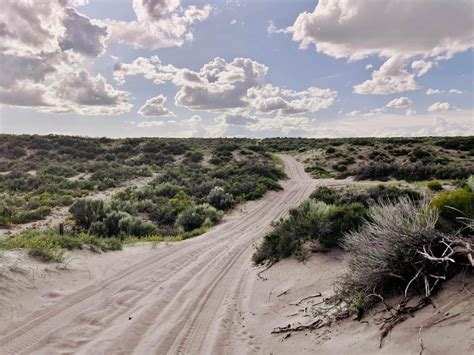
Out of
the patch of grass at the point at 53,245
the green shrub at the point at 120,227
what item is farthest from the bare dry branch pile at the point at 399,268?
the green shrub at the point at 120,227

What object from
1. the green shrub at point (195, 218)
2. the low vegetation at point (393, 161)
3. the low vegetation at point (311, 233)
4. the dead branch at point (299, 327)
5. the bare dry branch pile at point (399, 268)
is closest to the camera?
the bare dry branch pile at point (399, 268)

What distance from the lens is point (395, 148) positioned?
134 feet

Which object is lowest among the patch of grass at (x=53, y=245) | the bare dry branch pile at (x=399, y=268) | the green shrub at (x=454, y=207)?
the patch of grass at (x=53, y=245)

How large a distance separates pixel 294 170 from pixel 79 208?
2376 cm

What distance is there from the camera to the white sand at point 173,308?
4.12 m

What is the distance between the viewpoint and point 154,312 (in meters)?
6.00

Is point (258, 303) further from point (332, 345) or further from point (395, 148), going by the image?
point (395, 148)

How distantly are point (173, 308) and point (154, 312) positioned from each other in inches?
14.0

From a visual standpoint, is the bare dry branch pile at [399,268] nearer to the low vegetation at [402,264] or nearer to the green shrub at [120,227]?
the low vegetation at [402,264]

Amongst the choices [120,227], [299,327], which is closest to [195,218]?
[120,227]

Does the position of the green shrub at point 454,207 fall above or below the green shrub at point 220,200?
above

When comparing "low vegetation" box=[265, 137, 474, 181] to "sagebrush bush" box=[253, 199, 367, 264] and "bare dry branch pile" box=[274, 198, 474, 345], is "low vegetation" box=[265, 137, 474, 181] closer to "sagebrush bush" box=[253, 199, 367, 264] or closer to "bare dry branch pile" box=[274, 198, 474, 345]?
"sagebrush bush" box=[253, 199, 367, 264]

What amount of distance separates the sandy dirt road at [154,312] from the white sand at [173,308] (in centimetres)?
→ 2

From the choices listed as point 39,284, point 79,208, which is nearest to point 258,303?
point 39,284
